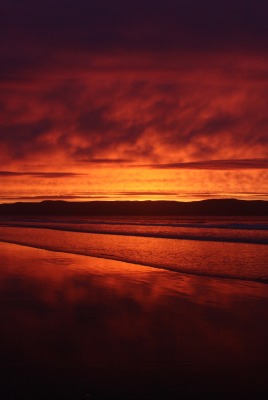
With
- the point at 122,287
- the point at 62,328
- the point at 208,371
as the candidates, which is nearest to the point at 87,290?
the point at 122,287

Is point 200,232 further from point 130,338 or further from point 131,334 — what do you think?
point 130,338

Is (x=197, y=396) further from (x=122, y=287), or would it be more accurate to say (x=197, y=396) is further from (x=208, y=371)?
(x=122, y=287)

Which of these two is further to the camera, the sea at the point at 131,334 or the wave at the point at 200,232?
the wave at the point at 200,232

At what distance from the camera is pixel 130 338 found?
323 inches

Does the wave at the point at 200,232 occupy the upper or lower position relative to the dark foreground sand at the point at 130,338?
upper

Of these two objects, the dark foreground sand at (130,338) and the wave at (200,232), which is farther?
the wave at (200,232)

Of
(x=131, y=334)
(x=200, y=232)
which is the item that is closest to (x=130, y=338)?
(x=131, y=334)

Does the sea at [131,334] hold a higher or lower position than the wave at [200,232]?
lower

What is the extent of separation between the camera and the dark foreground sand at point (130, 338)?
20.2 ft

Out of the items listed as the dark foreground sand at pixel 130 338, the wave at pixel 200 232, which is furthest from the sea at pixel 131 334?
the wave at pixel 200 232

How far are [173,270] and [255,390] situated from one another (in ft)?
39.1

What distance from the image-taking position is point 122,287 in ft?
44.8

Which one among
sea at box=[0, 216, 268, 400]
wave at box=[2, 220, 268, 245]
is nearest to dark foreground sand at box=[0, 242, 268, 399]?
sea at box=[0, 216, 268, 400]

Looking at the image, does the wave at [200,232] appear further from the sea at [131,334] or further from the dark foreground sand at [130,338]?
the dark foreground sand at [130,338]
